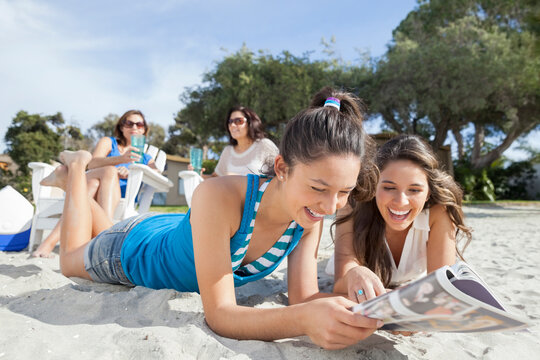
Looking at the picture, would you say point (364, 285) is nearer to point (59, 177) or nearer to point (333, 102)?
point (333, 102)

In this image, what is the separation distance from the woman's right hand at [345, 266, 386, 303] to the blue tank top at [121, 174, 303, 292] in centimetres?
38

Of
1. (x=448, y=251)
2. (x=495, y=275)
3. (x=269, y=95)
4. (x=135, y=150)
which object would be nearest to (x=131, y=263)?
(x=448, y=251)

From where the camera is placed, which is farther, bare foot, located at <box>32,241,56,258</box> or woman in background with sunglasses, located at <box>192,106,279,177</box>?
woman in background with sunglasses, located at <box>192,106,279,177</box>

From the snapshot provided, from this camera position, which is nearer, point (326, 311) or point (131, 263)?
point (326, 311)

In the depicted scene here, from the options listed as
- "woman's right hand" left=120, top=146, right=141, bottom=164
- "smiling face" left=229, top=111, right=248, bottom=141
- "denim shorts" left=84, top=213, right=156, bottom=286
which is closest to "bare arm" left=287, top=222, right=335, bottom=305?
"denim shorts" left=84, top=213, right=156, bottom=286

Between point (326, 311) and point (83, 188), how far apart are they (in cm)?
203

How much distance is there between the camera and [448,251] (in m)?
2.24

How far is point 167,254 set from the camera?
211 centimetres

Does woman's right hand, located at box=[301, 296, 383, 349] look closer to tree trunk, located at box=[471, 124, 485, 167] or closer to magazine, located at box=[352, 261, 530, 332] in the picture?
magazine, located at box=[352, 261, 530, 332]

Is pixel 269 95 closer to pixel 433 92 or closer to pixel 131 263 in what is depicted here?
pixel 433 92

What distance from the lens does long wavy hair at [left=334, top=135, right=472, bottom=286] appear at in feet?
7.57

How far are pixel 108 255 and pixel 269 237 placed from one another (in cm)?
106

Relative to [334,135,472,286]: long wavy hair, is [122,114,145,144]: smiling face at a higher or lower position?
higher

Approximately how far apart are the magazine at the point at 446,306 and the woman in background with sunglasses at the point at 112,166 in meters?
3.52
